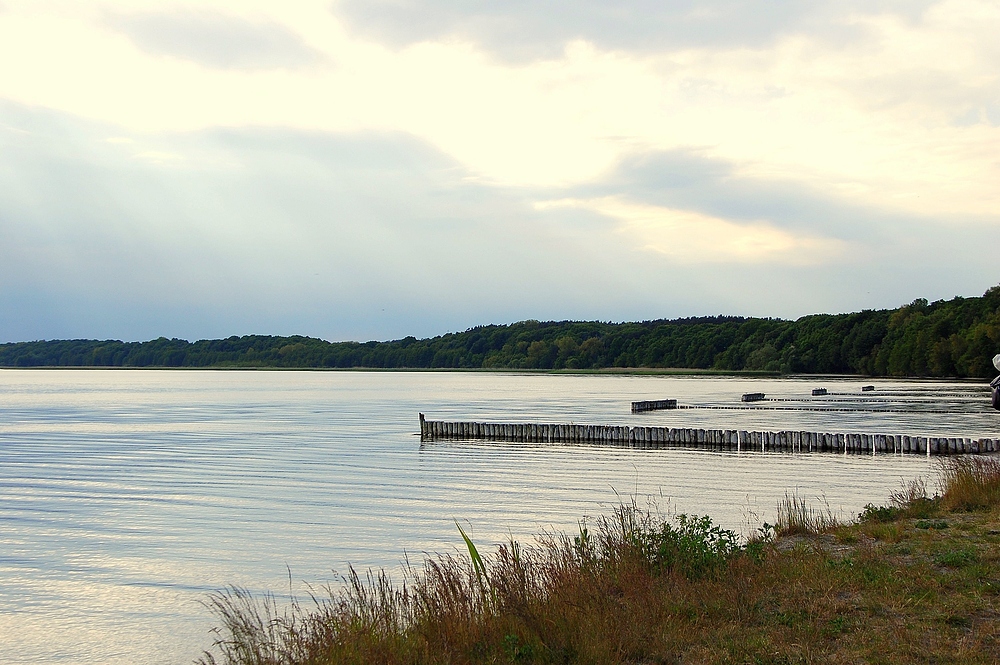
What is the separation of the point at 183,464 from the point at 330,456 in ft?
20.4

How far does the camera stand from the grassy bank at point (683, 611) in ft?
27.5

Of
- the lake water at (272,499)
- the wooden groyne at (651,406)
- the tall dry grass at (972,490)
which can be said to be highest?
the tall dry grass at (972,490)

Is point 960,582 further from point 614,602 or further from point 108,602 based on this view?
point 108,602

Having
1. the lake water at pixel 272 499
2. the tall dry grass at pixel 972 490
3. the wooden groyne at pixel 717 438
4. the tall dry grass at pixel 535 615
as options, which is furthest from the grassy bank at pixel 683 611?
the wooden groyne at pixel 717 438

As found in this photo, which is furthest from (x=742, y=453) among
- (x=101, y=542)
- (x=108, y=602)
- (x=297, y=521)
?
(x=108, y=602)

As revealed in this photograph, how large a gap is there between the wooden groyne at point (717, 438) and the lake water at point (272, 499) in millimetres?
2211

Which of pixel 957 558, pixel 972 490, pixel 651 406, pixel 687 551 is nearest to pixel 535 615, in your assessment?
pixel 687 551

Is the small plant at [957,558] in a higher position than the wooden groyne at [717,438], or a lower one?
higher

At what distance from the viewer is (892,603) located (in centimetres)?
952

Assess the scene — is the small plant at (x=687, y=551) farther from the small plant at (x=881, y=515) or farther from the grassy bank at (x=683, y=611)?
the small plant at (x=881, y=515)

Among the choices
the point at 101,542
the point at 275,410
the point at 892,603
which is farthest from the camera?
the point at 275,410

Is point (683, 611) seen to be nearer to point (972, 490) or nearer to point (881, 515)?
point (881, 515)

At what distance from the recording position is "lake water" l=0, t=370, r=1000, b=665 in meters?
15.6

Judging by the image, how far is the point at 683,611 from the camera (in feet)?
31.6
